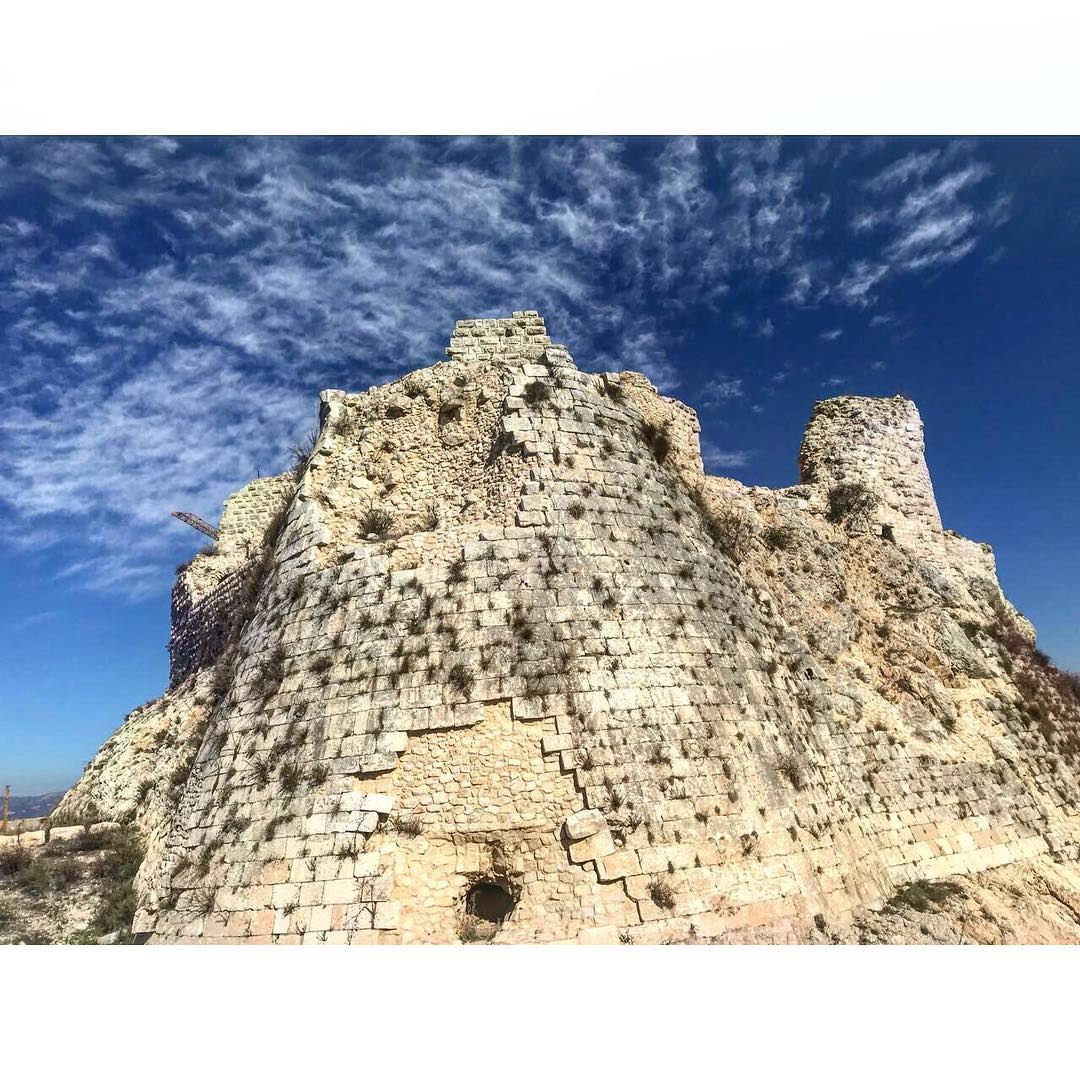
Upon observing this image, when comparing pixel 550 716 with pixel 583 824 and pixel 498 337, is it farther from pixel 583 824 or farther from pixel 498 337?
pixel 498 337

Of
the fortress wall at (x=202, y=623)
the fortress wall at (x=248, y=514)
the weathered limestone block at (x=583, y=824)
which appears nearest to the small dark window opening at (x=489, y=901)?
the weathered limestone block at (x=583, y=824)

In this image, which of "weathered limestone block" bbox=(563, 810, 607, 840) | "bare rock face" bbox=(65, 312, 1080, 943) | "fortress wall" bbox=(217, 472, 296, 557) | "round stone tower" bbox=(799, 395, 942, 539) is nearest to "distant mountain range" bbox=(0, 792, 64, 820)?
"bare rock face" bbox=(65, 312, 1080, 943)

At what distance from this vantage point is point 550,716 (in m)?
7.51

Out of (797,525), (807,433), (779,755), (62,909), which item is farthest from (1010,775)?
(62,909)

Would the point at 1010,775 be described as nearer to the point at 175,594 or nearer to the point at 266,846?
the point at 266,846

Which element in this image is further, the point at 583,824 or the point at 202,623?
the point at 202,623

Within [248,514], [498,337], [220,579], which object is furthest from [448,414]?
[248,514]

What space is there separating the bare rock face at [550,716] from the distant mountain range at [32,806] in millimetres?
632

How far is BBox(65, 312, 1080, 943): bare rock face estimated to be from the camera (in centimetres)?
693

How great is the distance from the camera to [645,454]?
429 inches

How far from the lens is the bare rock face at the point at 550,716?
273 inches

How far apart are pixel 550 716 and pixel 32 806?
10.8m

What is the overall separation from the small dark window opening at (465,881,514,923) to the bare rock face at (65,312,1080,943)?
31mm
